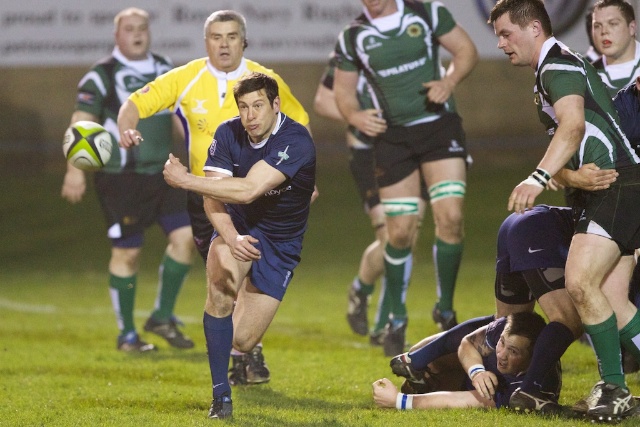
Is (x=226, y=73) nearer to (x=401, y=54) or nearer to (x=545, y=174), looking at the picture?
(x=401, y=54)

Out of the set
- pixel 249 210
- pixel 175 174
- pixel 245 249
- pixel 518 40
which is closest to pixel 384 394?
pixel 245 249

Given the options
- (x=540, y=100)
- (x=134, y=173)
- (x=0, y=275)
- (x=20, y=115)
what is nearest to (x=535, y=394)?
(x=540, y=100)

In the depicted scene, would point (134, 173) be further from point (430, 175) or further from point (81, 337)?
point (430, 175)

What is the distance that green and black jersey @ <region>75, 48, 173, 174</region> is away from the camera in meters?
8.19

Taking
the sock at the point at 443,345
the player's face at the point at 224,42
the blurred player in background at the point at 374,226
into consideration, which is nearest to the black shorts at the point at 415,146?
the blurred player in background at the point at 374,226

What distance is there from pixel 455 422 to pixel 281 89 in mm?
2421

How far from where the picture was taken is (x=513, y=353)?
533 centimetres

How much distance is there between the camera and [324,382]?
6559 mm

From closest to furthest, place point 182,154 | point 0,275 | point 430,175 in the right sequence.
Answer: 1. point 430,175
2. point 0,275
3. point 182,154

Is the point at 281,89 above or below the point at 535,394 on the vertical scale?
above

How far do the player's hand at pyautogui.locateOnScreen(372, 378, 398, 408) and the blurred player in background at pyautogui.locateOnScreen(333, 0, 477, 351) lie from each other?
171cm

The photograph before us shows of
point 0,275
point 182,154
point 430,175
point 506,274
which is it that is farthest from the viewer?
point 182,154

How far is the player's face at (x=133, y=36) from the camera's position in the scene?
8.21 metres

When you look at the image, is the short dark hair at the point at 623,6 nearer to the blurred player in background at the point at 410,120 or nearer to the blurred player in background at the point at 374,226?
the blurred player in background at the point at 410,120
